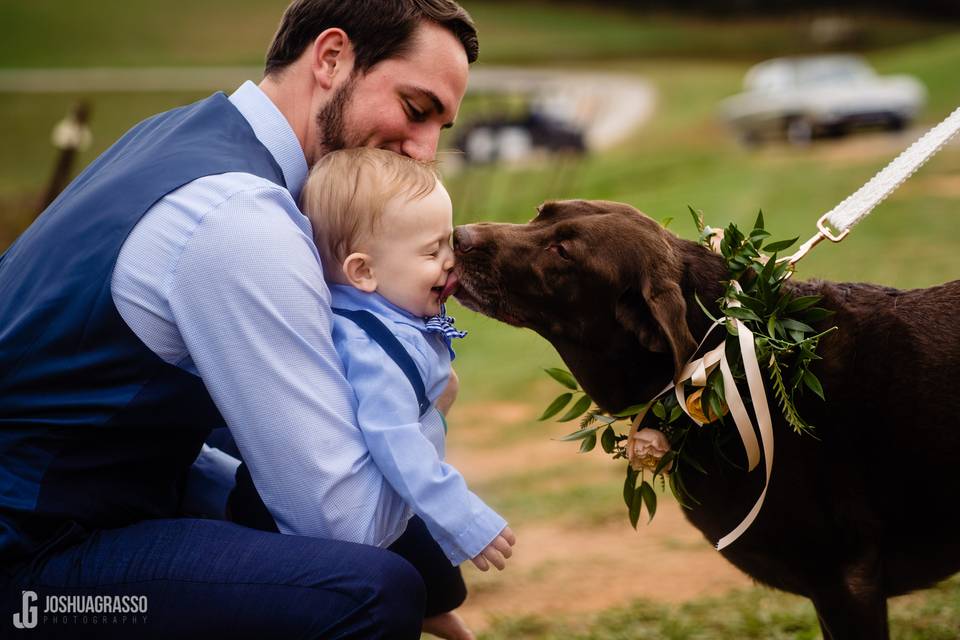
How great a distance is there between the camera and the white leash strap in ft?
11.1

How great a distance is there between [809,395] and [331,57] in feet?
5.93

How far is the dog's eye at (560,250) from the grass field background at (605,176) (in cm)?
185

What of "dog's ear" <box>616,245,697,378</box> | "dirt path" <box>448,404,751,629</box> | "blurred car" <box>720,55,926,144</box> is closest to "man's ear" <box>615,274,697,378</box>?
"dog's ear" <box>616,245,697,378</box>

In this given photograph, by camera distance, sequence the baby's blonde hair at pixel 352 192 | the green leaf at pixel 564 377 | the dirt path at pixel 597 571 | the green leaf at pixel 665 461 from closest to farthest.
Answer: the baby's blonde hair at pixel 352 192, the green leaf at pixel 665 461, the green leaf at pixel 564 377, the dirt path at pixel 597 571

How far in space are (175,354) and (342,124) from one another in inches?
39.0

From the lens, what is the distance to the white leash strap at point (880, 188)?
3373mm

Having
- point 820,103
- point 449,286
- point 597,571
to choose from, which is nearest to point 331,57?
point 449,286

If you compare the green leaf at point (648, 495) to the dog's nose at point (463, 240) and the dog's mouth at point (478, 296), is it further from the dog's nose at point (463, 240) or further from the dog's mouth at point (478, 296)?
the dog's nose at point (463, 240)

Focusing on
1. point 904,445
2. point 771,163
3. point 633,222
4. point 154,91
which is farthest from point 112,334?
point 154,91

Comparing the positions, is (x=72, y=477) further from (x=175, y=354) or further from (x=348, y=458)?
(x=348, y=458)

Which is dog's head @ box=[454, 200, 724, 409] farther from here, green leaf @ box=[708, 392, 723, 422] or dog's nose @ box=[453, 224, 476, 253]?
green leaf @ box=[708, 392, 723, 422]

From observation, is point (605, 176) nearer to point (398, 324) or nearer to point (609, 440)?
point (609, 440)

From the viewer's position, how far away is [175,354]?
2.82 meters

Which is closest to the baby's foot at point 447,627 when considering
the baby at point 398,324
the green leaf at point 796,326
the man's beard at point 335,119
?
the baby at point 398,324
